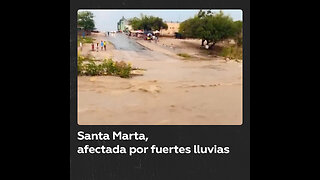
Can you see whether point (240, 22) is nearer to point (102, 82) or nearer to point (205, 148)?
point (205, 148)

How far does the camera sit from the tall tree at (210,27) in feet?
18.0

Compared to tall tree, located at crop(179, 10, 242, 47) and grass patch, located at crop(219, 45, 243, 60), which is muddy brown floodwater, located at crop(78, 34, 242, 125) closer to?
grass patch, located at crop(219, 45, 243, 60)

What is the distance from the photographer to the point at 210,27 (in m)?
5.90

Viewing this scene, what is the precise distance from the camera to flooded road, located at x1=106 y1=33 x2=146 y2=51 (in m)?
5.93

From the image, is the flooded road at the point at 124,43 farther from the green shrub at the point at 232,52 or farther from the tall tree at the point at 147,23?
the green shrub at the point at 232,52

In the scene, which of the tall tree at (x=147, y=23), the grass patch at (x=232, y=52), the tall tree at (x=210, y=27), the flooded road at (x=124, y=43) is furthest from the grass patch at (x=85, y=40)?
the grass patch at (x=232, y=52)

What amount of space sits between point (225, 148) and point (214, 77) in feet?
4.40

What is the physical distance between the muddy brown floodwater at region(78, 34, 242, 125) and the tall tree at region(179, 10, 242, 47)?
1.38 ft

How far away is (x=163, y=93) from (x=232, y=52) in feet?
4.44

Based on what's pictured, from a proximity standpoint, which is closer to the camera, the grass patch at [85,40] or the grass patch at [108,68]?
the grass patch at [85,40]

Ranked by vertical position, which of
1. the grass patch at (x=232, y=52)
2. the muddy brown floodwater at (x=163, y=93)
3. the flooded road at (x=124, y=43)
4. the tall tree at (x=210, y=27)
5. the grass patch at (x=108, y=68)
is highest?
the tall tree at (x=210, y=27)

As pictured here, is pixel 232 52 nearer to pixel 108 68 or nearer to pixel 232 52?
pixel 232 52

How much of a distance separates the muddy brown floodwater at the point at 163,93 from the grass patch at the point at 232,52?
0.38ft

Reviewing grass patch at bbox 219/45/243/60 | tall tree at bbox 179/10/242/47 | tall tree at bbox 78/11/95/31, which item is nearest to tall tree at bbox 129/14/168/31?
tall tree at bbox 179/10/242/47
